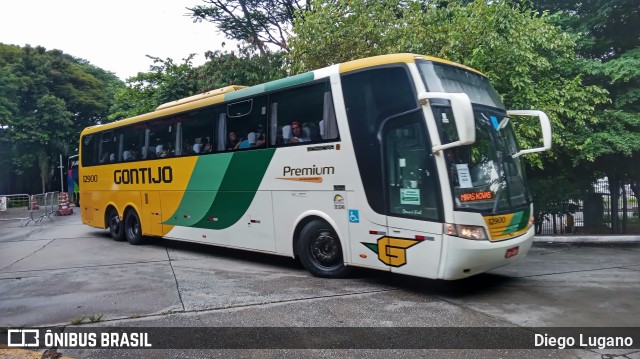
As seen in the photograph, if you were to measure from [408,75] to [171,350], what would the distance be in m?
4.37

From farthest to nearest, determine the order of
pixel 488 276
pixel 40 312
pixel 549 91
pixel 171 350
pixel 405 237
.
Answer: pixel 549 91 < pixel 488 276 < pixel 405 237 < pixel 40 312 < pixel 171 350

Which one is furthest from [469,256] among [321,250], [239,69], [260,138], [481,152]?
[239,69]

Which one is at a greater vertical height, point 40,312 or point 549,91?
point 549,91

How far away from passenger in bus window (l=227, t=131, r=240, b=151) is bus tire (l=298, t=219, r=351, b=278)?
2.23m

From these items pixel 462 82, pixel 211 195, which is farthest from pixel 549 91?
pixel 211 195

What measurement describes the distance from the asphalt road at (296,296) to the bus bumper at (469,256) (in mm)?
447

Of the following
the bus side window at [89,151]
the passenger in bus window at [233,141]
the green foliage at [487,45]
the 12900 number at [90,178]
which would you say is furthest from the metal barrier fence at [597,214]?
the bus side window at [89,151]

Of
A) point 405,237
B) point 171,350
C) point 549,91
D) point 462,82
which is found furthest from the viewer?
point 549,91

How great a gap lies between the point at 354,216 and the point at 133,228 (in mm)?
7601

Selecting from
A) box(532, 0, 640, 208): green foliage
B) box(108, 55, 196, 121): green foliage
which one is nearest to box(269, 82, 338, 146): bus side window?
box(532, 0, 640, 208): green foliage

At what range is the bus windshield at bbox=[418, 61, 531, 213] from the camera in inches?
230

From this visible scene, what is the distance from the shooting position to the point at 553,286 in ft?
22.7

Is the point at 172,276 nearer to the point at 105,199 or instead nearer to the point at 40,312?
the point at 40,312

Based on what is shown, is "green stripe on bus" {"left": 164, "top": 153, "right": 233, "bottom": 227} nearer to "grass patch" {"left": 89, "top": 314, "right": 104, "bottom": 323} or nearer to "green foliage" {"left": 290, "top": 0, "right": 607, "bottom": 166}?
"grass patch" {"left": 89, "top": 314, "right": 104, "bottom": 323}
